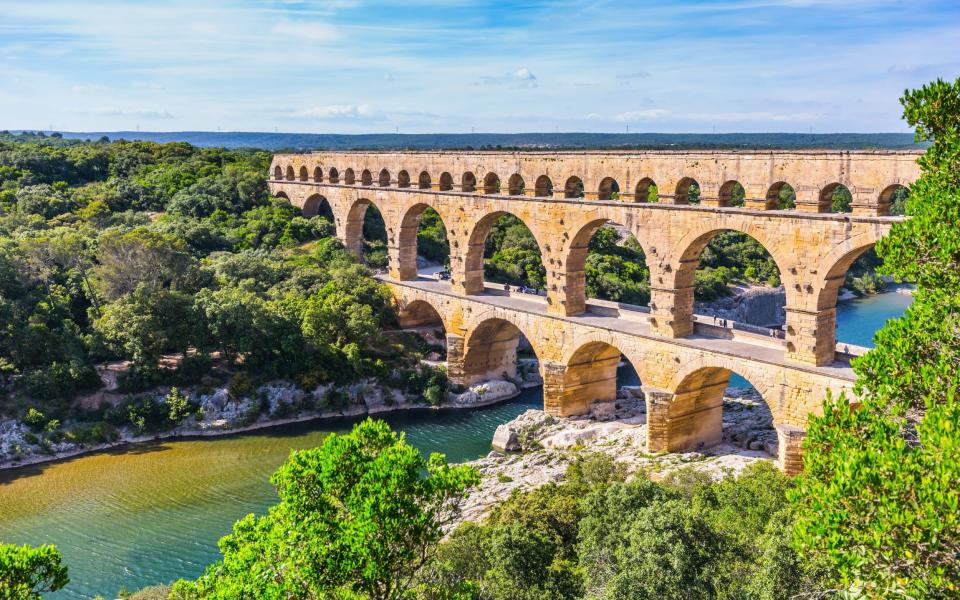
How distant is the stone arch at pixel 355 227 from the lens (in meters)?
37.0

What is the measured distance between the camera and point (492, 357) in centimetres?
2989

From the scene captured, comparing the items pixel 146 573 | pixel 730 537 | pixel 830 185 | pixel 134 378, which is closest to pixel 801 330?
pixel 830 185

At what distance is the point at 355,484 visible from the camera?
9828 millimetres

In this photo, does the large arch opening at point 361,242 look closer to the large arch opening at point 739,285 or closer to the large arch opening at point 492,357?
the large arch opening at point 492,357

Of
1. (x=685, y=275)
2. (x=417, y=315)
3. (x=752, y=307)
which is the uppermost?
(x=685, y=275)

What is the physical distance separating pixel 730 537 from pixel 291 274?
75.9 ft

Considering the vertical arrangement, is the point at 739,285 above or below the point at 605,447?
above

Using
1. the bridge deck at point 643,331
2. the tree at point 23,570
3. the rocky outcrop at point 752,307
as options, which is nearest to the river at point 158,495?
the bridge deck at point 643,331

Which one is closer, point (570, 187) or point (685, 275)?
point (685, 275)

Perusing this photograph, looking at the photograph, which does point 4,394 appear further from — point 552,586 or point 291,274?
point 552,586

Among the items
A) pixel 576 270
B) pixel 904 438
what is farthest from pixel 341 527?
pixel 576 270

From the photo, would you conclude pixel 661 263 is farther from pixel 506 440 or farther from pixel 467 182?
Answer: pixel 467 182

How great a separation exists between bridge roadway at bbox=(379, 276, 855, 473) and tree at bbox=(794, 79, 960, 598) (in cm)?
791

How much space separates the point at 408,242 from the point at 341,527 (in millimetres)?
23571
